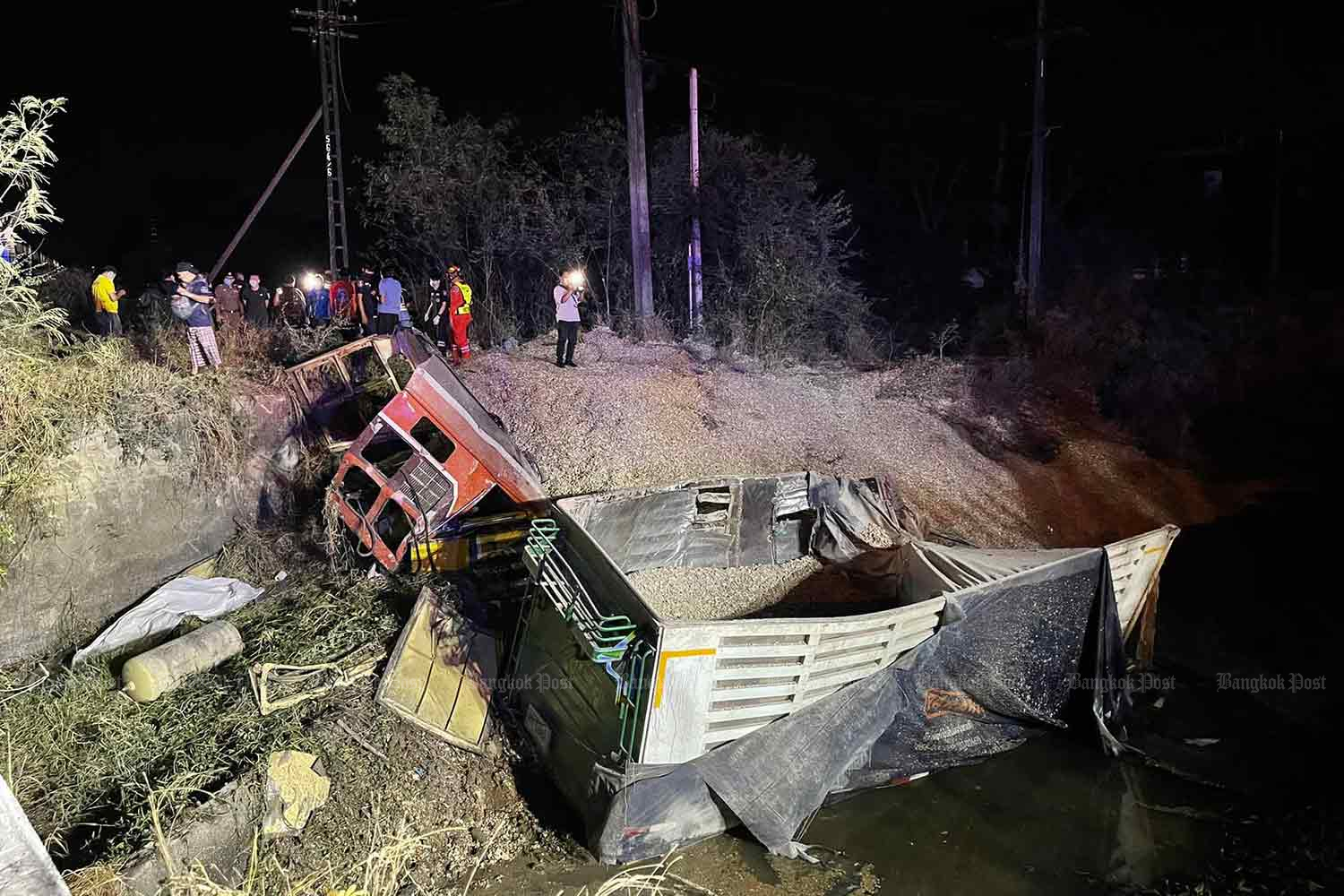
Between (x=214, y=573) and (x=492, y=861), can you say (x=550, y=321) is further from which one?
(x=492, y=861)

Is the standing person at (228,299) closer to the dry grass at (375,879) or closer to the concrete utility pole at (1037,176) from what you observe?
the dry grass at (375,879)

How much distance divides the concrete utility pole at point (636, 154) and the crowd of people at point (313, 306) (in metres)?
1.24

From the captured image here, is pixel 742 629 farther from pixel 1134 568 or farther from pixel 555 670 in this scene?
pixel 1134 568

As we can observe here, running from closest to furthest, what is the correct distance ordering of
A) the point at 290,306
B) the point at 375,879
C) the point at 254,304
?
the point at 375,879 < the point at 254,304 < the point at 290,306

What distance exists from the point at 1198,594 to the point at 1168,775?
384 cm

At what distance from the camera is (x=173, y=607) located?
748cm

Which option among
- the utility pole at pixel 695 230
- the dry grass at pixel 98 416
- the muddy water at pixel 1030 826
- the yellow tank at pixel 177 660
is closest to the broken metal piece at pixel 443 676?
the yellow tank at pixel 177 660

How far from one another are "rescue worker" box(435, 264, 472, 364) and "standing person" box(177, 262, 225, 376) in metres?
2.76

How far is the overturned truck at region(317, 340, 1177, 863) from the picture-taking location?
4.86m

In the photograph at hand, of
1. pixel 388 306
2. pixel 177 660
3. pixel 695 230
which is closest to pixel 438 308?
pixel 388 306

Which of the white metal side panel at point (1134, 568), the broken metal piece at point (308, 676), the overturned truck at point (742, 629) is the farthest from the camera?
the white metal side panel at point (1134, 568)

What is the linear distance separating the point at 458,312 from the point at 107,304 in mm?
3809

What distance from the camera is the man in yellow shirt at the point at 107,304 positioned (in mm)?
9867

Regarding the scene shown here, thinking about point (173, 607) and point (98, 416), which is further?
point (98, 416)
